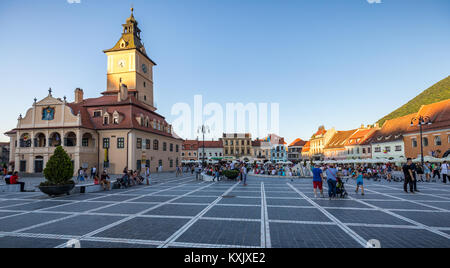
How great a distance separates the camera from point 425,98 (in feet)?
360

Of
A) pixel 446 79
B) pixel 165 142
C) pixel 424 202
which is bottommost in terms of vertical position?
pixel 424 202

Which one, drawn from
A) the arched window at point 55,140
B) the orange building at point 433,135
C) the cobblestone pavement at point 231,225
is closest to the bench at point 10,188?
the cobblestone pavement at point 231,225

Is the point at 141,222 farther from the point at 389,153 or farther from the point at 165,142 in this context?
the point at 389,153

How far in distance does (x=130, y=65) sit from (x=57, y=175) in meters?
37.2

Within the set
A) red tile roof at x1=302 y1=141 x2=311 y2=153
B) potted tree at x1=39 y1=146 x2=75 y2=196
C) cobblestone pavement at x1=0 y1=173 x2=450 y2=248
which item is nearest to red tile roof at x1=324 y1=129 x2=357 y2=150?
red tile roof at x1=302 y1=141 x2=311 y2=153

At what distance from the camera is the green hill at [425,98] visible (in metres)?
103

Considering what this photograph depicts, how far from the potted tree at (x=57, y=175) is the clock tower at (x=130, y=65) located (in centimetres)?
3324

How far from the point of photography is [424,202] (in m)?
10.7

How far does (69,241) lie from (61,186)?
951 cm

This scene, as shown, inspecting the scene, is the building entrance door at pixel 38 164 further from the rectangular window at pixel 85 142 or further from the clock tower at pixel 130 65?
the clock tower at pixel 130 65

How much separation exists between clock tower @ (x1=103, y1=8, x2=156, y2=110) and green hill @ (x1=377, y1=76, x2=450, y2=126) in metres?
102
